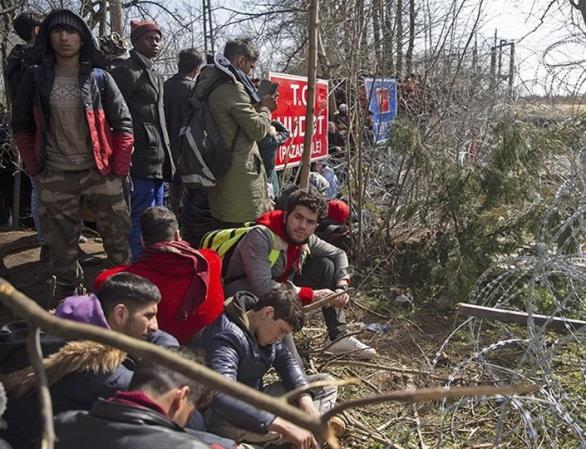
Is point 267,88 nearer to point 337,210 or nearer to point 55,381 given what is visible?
point 337,210

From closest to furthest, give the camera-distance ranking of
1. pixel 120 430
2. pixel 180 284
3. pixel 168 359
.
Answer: pixel 168 359
pixel 120 430
pixel 180 284

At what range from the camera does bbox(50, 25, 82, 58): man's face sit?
3.17m

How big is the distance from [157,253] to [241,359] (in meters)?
0.61

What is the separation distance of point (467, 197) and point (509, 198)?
28 centimetres

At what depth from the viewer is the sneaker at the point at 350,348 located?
11.4 feet

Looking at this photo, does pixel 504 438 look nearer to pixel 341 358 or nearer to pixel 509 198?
pixel 341 358

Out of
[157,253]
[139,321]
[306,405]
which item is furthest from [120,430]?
[157,253]

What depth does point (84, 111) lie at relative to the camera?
10.8 ft

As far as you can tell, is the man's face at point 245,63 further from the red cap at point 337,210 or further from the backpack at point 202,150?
the red cap at point 337,210

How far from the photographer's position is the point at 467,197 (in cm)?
447

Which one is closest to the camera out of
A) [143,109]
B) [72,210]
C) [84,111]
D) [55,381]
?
[55,381]

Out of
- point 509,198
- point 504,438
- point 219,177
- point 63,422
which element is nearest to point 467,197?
point 509,198

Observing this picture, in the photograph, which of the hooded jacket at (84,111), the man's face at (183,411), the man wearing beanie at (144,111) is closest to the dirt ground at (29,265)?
the man wearing beanie at (144,111)

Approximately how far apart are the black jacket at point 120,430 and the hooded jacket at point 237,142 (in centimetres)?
Result: 233
